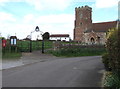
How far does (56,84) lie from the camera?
8688 mm

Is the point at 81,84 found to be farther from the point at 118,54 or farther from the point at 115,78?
the point at 118,54

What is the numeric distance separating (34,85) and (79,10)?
79873 mm

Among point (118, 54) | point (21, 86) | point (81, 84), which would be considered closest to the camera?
point (118, 54)

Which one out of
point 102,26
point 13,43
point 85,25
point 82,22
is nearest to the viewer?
point 13,43

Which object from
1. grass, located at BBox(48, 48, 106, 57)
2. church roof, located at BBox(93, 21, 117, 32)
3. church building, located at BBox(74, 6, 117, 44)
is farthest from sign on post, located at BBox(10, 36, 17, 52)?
church roof, located at BBox(93, 21, 117, 32)

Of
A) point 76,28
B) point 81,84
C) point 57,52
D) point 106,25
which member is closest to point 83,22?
point 76,28

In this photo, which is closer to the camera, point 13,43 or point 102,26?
point 13,43

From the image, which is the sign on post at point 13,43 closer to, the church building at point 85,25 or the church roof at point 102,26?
the church building at point 85,25

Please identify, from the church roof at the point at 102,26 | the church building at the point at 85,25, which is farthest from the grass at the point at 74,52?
the church roof at the point at 102,26

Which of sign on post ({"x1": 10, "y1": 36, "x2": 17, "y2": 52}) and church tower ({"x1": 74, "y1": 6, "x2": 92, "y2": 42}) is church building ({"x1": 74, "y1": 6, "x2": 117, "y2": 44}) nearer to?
church tower ({"x1": 74, "y1": 6, "x2": 92, "y2": 42})

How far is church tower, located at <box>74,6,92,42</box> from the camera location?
274 feet

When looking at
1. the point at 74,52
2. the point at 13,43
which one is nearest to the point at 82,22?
the point at 74,52

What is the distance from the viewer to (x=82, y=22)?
276 ft

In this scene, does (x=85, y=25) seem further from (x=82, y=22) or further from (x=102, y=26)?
(x=102, y=26)
